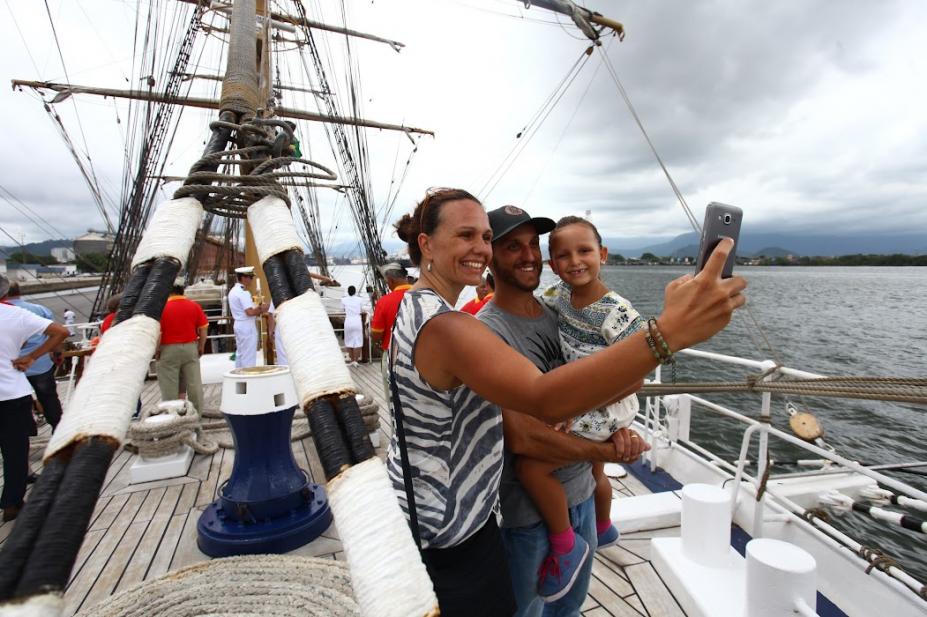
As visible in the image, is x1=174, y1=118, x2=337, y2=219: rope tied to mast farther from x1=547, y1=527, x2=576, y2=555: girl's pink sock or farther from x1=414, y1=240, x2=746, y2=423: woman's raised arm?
x1=547, y1=527, x2=576, y2=555: girl's pink sock

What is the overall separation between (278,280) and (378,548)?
609 mm

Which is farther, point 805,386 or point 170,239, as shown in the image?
point 805,386

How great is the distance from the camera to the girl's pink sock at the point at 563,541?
1458mm

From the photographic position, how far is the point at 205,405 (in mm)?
6215

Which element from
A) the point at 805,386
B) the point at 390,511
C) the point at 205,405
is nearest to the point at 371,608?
the point at 390,511

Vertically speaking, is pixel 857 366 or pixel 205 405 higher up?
pixel 205 405

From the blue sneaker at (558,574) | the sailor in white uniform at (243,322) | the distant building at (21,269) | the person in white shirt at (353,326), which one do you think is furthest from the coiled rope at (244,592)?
the distant building at (21,269)

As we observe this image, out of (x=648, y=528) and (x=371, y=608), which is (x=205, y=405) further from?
(x=371, y=608)

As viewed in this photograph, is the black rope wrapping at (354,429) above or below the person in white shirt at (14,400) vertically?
above

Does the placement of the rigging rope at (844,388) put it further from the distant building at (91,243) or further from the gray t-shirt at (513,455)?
the distant building at (91,243)

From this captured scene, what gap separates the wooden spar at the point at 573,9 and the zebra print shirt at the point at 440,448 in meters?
10.6

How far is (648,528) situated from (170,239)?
10.5 ft

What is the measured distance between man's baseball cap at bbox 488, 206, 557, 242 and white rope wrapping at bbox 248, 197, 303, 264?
1.89ft

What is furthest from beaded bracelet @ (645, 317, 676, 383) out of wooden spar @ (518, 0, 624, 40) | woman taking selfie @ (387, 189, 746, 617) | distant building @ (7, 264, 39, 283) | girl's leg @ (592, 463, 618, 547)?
wooden spar @ (518, 0, 624, 40)
